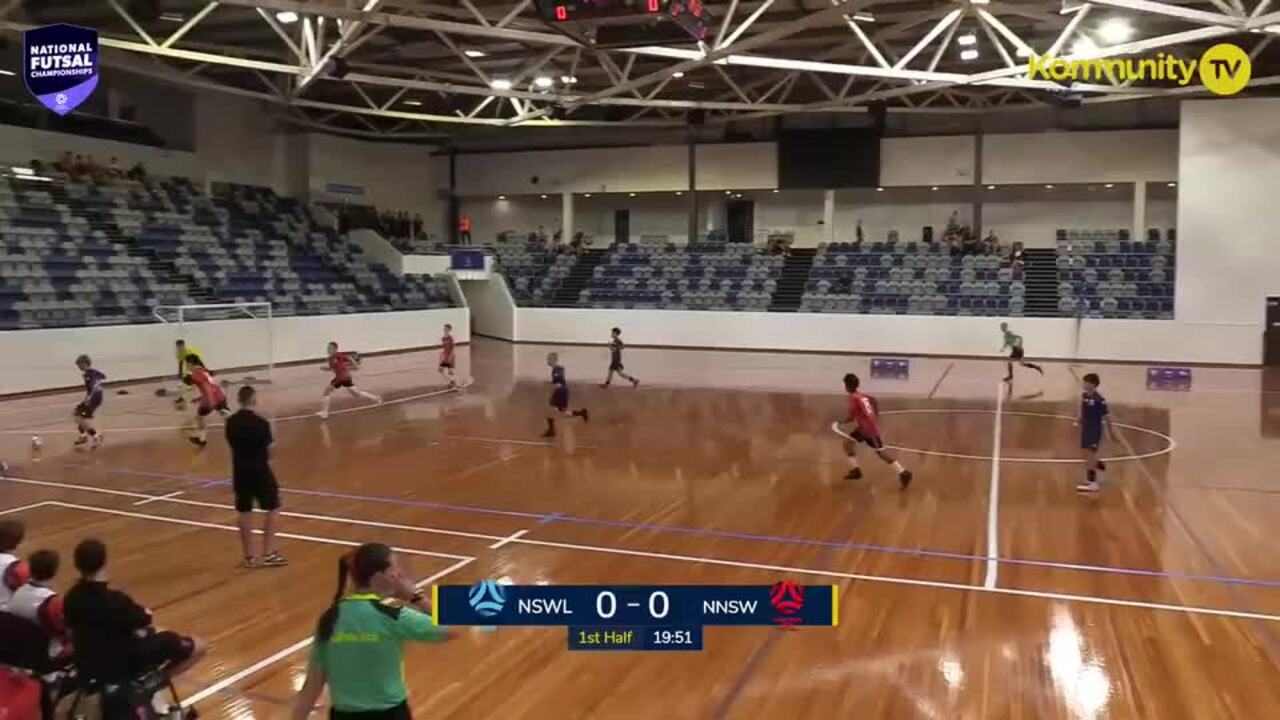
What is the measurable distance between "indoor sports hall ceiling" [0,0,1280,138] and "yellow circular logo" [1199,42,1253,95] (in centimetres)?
57

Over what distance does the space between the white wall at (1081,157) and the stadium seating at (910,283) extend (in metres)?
3.46

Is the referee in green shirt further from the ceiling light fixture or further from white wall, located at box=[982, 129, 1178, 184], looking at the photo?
white wall, located at box=[982, 129, 1178, 184]

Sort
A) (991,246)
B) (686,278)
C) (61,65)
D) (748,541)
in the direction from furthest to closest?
1. (686,278)
2. (991,246)
3. (61,65)
4. (748,541)

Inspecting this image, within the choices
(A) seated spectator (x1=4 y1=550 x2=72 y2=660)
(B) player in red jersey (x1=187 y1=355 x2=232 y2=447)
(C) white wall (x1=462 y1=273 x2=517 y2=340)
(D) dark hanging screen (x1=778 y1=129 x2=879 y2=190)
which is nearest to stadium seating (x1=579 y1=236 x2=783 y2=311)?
(C) white wall (x1=462 y1=273 x2=517 y2=340)

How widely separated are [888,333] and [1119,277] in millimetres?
7265

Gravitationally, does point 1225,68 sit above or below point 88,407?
above

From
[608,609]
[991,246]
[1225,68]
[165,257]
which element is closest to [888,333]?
[991,246]

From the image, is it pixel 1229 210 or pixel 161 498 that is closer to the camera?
pixel 161 498

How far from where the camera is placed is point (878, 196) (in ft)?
122

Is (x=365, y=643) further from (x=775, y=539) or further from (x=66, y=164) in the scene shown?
(x=66, y=164)

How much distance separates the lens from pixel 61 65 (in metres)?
11.2

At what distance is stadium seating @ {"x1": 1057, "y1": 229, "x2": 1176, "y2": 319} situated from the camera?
29.4m

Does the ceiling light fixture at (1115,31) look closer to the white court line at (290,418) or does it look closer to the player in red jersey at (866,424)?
the player in red jersey at (866,424)

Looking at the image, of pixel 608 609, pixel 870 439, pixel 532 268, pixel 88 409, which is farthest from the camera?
pixel 532 268
